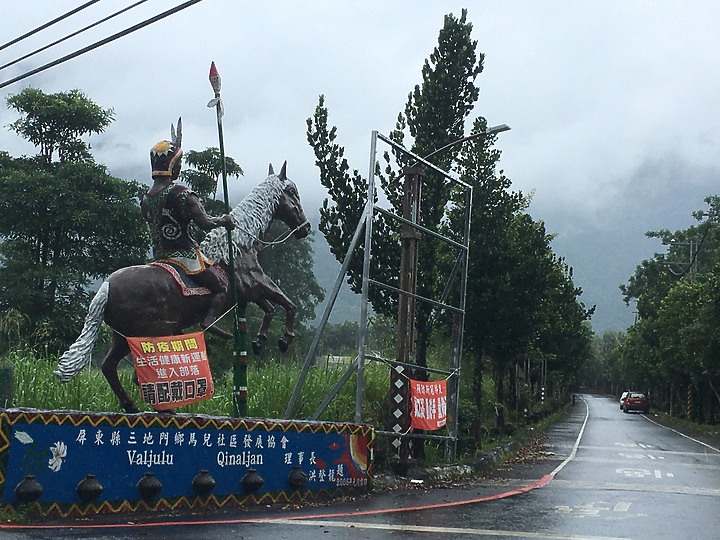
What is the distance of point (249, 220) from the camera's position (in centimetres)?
1269

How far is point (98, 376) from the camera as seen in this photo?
14.1m

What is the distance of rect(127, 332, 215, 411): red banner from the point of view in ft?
36.4

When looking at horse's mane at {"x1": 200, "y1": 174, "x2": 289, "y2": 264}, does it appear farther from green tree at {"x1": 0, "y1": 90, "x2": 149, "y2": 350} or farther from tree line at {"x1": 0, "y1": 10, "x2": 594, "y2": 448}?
green tree at {"x1": 0, "y1": 90, "x2": 149, "y2": 350}

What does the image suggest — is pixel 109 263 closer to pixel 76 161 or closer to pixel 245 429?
pixel 76 161

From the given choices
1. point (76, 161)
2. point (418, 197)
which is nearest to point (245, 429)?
point (418, 197)

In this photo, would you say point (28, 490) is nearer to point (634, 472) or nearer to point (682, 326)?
point (634, 472)

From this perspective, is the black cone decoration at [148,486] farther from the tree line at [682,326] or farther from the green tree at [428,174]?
the tree line at [682,326]

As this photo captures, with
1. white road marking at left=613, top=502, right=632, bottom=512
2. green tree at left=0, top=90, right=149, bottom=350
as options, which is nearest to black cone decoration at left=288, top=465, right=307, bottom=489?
white road marking at left=613, top=502, right=632, bottom=512

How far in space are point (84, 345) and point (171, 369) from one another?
3.53 feet

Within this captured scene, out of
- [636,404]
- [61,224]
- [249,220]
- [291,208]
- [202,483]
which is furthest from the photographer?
[636,404]

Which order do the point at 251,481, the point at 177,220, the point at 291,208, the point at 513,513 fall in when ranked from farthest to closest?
the point at 291,208 → the point at 513,513 → the point at 251,481 → the point at 177,220

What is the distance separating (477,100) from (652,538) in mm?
12560

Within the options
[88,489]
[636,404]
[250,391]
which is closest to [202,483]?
[88,489]

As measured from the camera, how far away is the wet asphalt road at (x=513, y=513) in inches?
373
